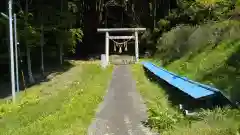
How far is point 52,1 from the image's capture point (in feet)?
99.8

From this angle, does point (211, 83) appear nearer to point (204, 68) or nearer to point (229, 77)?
point (229, 77)

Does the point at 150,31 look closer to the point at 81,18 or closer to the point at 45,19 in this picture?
the point at 81,18

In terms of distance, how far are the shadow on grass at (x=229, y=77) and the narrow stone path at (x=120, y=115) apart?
2364 millimetres

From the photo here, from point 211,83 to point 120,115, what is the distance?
3343 mm

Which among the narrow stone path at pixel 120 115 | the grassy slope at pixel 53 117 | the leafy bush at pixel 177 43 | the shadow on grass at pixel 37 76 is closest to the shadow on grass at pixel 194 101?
the narrow stone path at pixel 120 115

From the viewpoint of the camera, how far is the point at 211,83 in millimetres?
13188

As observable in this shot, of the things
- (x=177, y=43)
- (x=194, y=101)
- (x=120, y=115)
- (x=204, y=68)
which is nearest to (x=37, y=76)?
(x=177, y=43)

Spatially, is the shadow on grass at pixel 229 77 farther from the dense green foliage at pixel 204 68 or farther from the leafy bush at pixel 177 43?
the leafy bush at pixel 177 43

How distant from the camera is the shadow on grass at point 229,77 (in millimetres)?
10711

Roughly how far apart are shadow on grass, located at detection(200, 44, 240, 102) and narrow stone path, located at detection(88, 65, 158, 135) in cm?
236

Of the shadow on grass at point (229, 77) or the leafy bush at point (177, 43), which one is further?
the leafy bush at point (177, 43)

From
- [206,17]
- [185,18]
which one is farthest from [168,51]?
[185,18]

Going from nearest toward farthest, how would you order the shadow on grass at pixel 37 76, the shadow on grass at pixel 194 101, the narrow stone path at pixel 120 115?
the narrow stone path at pixel 120 115 < the shadow on grass at pixel 194 101 < the shadow on grass at pixel 37 76

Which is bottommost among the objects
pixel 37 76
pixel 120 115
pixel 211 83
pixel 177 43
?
pixel 37 76
